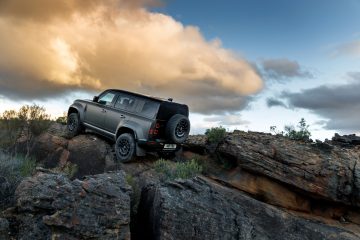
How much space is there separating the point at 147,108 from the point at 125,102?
126 centimetres

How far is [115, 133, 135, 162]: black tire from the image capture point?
13.2 meters

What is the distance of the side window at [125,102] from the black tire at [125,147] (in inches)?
44.3

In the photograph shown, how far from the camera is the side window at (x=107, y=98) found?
14.7 metres

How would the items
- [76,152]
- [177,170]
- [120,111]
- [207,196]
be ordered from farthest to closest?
[76,152]
[120,111]
[177,170]
[207,196]

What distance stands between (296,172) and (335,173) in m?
1.21

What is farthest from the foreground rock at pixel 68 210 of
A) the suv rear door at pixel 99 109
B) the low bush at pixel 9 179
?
the suv rear door at pixel 99 109

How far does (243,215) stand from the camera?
9.32m

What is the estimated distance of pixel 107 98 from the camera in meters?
14.9

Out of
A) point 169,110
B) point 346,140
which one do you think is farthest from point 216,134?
point 346,140

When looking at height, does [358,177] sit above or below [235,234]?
above

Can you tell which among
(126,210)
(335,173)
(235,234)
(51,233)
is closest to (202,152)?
(335,173)

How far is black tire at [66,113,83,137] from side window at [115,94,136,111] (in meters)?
2.30

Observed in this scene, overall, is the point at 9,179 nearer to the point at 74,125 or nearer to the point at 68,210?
the point at 68,210

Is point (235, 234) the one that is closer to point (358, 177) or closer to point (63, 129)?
point (358, 177)
